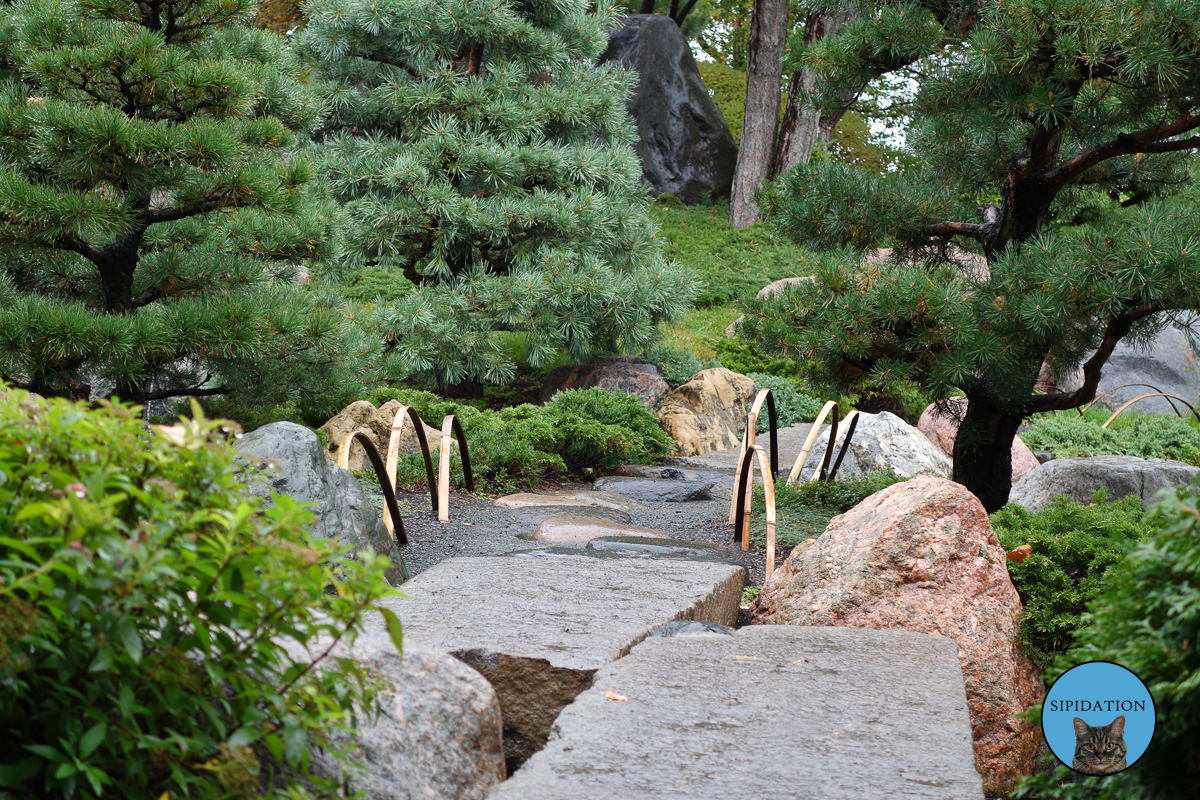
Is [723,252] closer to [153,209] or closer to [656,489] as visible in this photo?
[656,489]

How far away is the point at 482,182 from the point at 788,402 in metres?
4.67

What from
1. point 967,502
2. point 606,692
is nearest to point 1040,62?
point 967,502

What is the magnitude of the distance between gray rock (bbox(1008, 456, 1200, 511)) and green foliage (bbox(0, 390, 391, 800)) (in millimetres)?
5245

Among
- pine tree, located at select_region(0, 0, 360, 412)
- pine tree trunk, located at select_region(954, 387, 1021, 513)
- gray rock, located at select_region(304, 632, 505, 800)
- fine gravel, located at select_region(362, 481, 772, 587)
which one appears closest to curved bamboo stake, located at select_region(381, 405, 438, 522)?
fine gravel, located at select_region(362, 481, 772, 587)

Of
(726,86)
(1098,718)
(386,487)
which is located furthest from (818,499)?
(726,86)

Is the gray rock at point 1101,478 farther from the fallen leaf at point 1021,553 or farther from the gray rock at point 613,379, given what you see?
the gray rock at point 613,379

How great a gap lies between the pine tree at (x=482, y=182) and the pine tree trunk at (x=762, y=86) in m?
6.31

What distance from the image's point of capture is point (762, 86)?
15672 mm

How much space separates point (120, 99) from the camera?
484 cm

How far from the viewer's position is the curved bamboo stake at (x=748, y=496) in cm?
424

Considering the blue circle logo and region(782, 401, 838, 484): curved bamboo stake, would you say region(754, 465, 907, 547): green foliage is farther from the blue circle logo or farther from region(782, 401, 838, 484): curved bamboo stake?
the blue circle logo

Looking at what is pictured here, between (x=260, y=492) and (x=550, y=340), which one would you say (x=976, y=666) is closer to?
(x=260, y=492)

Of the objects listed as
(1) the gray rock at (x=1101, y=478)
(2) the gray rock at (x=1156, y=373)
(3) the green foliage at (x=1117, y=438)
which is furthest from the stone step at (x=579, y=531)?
(2) the gray rock at (x=1156, y=373)

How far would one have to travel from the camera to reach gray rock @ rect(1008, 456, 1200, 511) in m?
5.53
